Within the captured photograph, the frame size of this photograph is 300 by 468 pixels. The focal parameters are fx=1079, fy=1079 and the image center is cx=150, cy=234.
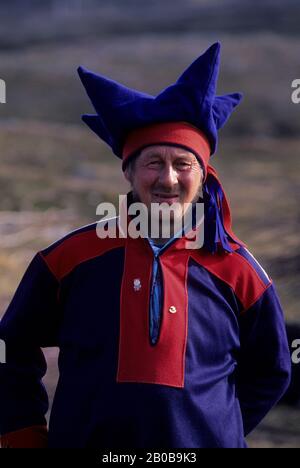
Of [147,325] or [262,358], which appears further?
[262,358]

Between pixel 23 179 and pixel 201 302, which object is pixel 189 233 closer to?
pixel 201 302

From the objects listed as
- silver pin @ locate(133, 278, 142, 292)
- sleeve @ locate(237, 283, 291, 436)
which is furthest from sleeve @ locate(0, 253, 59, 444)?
sleeve @ locate(237, 283, 291, 436)

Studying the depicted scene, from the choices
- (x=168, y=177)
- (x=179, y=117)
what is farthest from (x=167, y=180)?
(x=179, y=117)

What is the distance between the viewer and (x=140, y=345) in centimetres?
220

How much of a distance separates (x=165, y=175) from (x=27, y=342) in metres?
0.48

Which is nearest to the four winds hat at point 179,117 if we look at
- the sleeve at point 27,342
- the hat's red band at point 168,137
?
the hat's red band at point 168,137

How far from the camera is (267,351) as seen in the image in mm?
2344

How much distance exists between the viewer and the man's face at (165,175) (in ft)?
7.39

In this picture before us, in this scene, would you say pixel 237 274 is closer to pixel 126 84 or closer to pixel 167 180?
pixel 167 180

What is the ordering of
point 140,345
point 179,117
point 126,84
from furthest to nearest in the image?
point 126,84 < point 179,117 < point 140,345

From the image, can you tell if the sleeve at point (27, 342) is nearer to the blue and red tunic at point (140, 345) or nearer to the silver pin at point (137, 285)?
the blue and red tunic at point (140, 345)

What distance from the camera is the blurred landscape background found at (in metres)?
7.07

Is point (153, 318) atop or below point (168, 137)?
below

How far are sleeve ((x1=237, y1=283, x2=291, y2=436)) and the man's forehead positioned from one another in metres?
0.34
